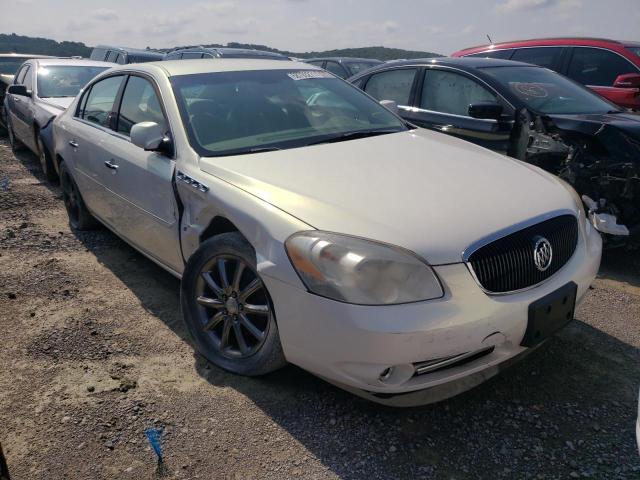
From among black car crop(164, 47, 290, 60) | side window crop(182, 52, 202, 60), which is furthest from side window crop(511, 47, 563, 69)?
side window crop(182, 52, 202, 60)

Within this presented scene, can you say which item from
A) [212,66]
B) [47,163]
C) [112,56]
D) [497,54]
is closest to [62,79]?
[47,163]

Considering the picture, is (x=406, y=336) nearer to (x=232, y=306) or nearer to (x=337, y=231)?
(x=337, y=231)

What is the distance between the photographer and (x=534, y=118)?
4.59m

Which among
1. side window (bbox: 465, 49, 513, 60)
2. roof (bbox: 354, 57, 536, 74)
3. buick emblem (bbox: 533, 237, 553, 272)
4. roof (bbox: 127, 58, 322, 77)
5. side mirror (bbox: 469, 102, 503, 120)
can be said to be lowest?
buick emblem (bbox: 533, 237, 553, 272)

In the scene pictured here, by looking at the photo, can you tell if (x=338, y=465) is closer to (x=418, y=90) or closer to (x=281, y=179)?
(x=281, y=179)

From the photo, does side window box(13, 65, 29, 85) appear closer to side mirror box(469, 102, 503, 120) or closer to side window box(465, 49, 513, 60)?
side window box(465, 49, 513, 60)

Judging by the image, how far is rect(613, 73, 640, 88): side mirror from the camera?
6.36 meters

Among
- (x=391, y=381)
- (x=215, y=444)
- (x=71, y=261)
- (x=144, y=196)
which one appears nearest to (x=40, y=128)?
(x=71, y=261)

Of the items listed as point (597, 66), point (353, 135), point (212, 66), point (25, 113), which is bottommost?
point (25, 113)

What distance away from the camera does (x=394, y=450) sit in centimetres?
235

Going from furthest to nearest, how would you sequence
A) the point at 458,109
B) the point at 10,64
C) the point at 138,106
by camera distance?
the point at 10,64
the point at 458,109
the point at 138,106

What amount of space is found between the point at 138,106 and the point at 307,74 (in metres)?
1.21

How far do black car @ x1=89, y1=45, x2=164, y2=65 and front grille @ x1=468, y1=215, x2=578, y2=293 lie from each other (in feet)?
42.2

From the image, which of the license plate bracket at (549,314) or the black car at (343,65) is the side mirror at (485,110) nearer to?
the license plate bracket at (549,314)
